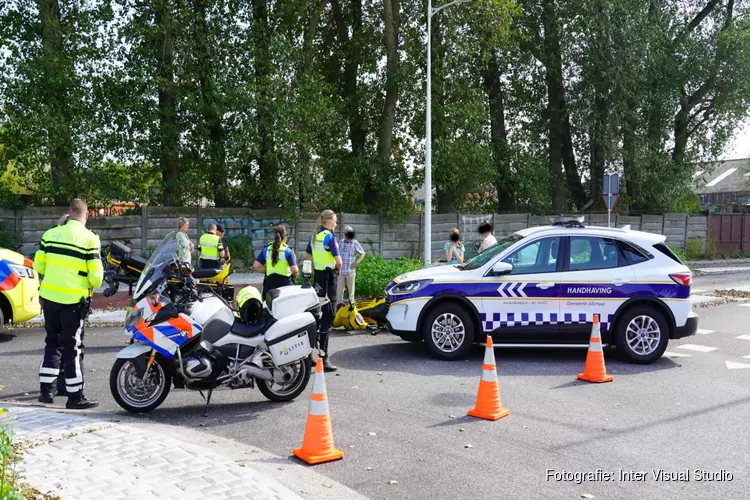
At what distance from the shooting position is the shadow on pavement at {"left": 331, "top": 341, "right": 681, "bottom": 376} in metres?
8.95

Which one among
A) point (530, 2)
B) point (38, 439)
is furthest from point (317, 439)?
point (530, 2)

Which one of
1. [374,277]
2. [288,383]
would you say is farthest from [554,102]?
[288,383]

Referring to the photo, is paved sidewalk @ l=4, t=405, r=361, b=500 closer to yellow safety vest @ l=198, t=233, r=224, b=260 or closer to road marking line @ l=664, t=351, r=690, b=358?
road marking line @ l=664, t=351, r=690, b=358

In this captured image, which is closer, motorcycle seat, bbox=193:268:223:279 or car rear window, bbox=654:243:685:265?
motorcycle seat, bbox=193:268:223:279

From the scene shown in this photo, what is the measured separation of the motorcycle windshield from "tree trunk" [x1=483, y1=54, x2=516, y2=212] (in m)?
21.8

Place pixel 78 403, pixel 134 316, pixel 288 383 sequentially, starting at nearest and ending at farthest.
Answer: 1. pixel 134 316
2. pixel 78 403
3. pixel 288 383

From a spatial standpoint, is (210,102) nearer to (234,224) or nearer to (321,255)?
(234,224)

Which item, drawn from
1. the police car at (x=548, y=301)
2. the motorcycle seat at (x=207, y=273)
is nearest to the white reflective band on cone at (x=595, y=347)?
the police car at (x=548, y=301)

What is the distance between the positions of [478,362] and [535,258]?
1639 mm

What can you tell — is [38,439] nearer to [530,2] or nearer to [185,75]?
[185,75]

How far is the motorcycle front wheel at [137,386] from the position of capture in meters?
6.52

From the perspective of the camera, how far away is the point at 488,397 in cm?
680

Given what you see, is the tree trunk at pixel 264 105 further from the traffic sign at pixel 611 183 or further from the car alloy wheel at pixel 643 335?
the car alloy wheel at pixel 643 335

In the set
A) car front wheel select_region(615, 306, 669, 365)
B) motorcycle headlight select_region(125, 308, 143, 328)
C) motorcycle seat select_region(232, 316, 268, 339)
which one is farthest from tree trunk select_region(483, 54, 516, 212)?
motorcycle headlight select_region(125, 308, 143, 328)
